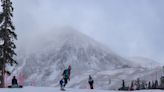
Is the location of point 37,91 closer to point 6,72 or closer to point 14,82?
point 14,82

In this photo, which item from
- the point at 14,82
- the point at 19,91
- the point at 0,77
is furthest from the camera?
the point at 0,77

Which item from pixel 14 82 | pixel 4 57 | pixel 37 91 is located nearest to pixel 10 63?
pixel 4 57

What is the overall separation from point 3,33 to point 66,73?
29.6 meters

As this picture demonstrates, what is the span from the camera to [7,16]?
80438mm

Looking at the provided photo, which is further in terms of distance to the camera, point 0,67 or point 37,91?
point 0,67

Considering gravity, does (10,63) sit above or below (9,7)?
below

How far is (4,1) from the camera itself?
81.9 m

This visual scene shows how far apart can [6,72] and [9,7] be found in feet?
37.3

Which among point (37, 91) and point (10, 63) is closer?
point (37, 91)

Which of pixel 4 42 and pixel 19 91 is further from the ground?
pixel 4 42

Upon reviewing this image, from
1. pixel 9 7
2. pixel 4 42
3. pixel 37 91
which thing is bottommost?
pixel 37 91

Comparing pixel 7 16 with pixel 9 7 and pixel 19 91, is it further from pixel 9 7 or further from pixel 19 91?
pixel 19 91

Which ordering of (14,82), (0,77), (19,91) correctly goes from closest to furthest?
1. (19,91)
2. (14,82)
3. (0,77)

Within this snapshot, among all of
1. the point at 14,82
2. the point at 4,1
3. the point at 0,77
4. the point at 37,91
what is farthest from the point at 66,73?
the point at 4,1
